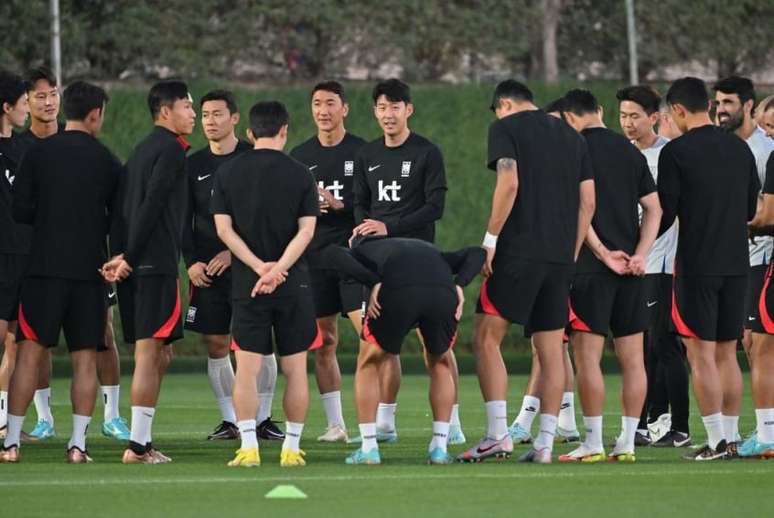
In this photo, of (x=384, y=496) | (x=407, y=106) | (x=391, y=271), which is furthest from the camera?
(x=407, y=106)

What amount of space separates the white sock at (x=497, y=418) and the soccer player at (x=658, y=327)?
1.90 meters

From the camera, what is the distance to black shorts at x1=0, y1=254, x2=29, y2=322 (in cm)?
1243

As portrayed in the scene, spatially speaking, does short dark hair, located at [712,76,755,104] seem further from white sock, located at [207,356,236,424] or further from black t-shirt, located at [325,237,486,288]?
white sock, located at [207,356,236,424]

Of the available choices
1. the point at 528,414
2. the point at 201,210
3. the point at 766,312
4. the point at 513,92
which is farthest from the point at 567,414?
the point at 201,210

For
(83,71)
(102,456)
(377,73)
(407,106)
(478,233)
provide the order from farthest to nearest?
(377,73) < (83,71) < (478,233) < (407,106) < (102,456)

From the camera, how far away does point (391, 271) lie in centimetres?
1103

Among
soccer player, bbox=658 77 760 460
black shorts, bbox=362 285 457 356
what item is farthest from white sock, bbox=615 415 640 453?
black shorts, bbox=362 285 457 356

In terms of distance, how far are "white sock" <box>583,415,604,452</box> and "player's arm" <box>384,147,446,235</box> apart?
2084mm

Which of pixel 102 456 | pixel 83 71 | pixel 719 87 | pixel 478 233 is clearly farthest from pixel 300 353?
pixel 83 71

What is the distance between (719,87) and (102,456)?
16.0 ft

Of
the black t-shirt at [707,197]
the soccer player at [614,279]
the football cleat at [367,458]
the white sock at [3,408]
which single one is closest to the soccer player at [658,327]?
the soccer player at [614,279]

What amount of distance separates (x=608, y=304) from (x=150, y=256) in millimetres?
2849

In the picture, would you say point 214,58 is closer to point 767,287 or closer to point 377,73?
point 377,73

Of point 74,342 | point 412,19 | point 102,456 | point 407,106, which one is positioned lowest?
point 102,456
